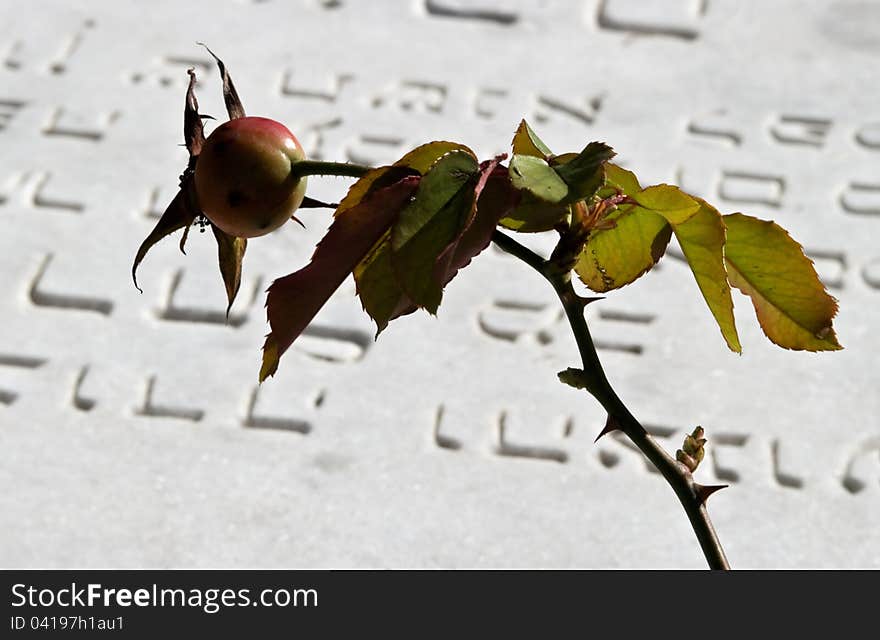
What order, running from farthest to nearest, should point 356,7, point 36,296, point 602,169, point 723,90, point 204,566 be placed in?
point 356,7, point 723,90, point 36,296, point 204,566, point 602,169

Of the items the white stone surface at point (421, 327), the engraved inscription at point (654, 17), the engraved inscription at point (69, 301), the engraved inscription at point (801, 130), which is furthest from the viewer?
the engraved inscription at point (654, 17)

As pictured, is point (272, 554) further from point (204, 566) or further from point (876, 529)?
point (876, 529)

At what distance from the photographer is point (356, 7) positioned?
4.83 ft

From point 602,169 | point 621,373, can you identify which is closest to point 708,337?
point 621,373

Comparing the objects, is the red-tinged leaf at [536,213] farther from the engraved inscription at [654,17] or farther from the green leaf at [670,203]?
the engraved inscription at [654,17]

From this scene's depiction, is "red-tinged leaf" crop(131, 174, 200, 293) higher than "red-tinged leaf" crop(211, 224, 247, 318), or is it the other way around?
"red-tinged leaf" crop(131, 174, 200, 293)

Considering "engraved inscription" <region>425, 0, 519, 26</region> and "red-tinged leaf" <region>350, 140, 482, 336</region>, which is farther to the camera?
"engraved inscription" <region>425, 0, 519, 26</region>

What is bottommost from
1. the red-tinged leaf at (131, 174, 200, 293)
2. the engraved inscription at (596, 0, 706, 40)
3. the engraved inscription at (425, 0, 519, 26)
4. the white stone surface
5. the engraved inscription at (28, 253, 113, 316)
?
the engraved inscription at (28, 253, 113, 316)

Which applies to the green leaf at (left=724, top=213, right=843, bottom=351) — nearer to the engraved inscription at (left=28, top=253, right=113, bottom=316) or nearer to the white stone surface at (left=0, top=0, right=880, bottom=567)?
the white stone surface at (left=0, top=0, right=880, bottom=567)

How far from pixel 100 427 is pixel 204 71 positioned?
54 cm

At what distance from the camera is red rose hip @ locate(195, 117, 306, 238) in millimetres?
232

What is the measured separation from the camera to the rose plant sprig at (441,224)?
23cm

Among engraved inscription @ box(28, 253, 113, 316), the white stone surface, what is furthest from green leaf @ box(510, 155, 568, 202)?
engraved inscription @ box(28, 253, 113, 316)

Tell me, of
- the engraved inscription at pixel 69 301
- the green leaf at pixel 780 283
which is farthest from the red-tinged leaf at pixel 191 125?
the engraved inscription at pixel 69 301
